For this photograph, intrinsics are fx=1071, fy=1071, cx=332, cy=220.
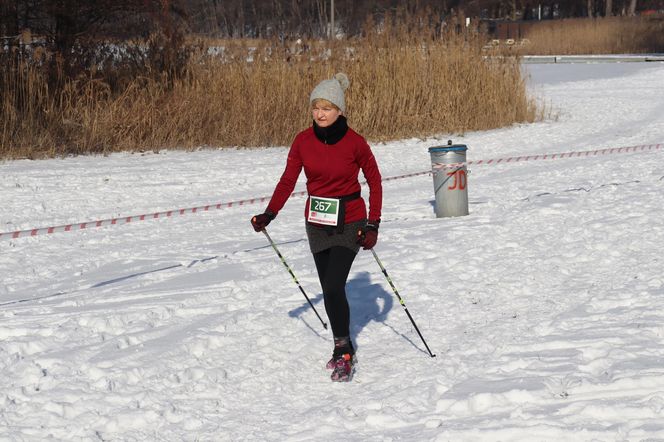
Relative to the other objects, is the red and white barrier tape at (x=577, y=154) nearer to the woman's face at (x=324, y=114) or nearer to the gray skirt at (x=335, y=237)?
the gray skirt at (x=335, y=237)

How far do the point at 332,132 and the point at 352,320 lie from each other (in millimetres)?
1677

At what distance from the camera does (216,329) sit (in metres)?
6.75

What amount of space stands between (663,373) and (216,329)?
109 inches

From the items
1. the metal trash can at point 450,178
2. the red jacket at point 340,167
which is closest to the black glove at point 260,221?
the red jacket at point 340,167

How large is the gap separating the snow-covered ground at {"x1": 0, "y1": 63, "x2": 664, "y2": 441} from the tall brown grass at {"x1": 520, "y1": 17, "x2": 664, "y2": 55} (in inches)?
1630

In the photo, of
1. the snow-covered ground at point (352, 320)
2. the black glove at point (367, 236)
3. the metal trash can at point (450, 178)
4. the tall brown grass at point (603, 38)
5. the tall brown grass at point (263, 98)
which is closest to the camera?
the snow-covered ground at point (352, 320)

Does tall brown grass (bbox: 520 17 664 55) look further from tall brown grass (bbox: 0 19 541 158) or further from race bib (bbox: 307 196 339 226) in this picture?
race bib (bbox: 307 196 339 226)

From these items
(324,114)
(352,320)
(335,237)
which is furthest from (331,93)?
(352,320)

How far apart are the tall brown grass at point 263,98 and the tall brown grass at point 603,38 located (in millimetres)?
34232

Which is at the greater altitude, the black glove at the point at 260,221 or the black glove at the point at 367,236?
the black glove at the point at 260,221

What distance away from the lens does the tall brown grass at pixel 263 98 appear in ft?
52.9

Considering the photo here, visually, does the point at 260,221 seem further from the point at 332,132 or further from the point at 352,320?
the point at 352,320

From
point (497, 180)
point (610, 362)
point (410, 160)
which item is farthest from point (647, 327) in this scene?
point (410, 160)

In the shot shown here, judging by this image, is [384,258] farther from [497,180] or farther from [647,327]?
[497,180]
